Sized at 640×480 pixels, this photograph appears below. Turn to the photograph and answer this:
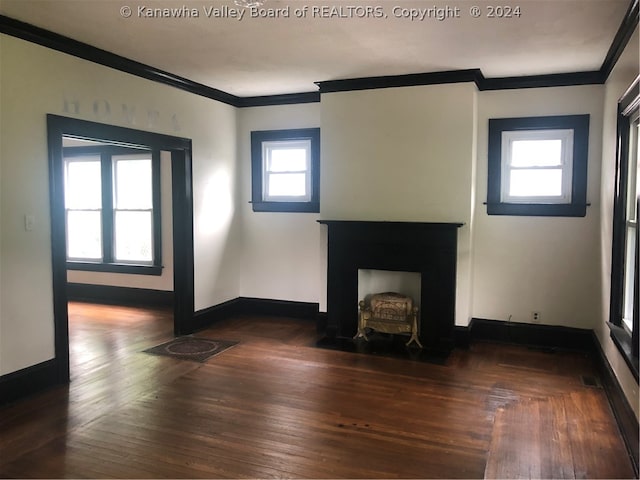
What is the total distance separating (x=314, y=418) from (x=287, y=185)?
3251mm

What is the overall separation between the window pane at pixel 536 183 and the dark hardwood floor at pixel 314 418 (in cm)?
149

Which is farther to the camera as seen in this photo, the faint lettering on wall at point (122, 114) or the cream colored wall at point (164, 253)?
the cream colored wall at point (164, 253)

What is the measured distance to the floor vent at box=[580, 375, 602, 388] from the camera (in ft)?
12.8

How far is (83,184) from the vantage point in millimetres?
7234

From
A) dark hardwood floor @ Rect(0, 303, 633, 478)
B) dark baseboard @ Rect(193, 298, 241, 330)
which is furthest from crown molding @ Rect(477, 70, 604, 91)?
dark baseboard @ Rect(193, 298, 241, 330)

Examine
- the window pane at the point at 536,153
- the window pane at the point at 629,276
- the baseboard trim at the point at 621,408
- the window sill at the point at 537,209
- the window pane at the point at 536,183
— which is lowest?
the baseboard trim at the point at 621,408

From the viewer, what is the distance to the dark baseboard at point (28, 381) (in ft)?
11.3

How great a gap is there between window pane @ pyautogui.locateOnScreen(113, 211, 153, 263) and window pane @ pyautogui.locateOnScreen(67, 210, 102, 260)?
31cm

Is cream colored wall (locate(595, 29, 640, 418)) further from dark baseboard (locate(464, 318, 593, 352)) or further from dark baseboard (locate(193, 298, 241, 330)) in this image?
dark baseboard (locate(193, 298, 241, 330))

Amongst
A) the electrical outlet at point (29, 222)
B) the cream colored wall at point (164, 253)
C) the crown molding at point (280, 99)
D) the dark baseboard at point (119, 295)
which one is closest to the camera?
the electrical outlet at point (29, 222)

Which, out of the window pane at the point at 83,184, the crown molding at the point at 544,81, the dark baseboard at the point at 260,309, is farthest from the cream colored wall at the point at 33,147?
the crown molding at the point at 544,81

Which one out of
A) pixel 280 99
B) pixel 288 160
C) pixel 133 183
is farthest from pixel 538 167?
pixel 133 183

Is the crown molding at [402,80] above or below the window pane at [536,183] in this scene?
above

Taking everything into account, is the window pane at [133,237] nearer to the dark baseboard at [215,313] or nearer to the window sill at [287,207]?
Answer: the dark baseboard at [215,313]
